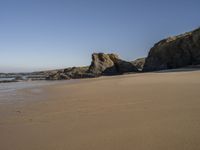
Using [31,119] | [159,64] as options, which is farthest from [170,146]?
[159,64]

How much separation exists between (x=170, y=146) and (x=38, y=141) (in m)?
1.77

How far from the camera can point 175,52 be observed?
38.7 metres

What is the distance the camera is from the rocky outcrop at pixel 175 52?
1396 inches

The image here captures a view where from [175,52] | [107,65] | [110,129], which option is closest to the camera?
[110,129]

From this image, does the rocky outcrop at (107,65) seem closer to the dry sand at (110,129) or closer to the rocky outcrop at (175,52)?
the rocky outcrop at (175,52)

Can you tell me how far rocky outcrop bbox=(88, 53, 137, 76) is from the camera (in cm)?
3934

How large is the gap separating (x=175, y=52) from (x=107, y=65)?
10.5 meters

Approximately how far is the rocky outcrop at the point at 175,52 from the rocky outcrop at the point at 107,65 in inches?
130

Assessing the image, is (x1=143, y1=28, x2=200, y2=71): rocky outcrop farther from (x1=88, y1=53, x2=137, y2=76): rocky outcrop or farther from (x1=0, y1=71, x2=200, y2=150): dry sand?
(x1=0, y1=71, x2=200, y2=150): dry sand

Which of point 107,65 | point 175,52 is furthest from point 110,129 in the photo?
point 175,52

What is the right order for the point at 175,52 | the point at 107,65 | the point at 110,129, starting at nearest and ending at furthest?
the point at 110,129, the point at 175,52, the point at 107,65

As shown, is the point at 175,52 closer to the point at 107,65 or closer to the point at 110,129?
the point at 107,65

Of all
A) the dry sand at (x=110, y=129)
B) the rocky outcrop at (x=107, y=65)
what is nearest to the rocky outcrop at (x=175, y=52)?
the rocky outcrop at (x=107, y=65)

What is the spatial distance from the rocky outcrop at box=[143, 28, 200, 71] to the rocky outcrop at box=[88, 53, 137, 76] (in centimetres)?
330
